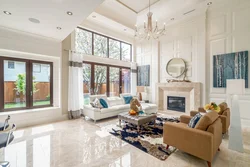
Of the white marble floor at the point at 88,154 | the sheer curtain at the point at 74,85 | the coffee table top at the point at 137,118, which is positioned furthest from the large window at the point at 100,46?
the white marble floor at the point at 88,154

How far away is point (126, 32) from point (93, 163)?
6.01 m

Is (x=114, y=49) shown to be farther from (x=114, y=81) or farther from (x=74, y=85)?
(x=74, y=85)

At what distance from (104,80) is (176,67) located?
3.38 m

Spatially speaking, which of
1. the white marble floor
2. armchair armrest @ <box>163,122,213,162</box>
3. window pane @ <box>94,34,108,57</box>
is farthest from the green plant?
armchair armrest @ <box>163,122,213,162</box>

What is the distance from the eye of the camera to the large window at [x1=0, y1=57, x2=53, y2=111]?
3.79m

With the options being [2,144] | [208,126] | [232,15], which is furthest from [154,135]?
[232,15]

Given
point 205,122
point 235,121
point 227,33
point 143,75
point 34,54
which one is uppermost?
point 227,33

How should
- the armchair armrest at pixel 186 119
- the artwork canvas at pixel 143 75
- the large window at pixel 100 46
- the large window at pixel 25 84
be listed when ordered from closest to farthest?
the armchair armrest at pixel 186 119 → the large window at pixel 25 84 → the large window at pixel 100 46 → the artwork canvas at pixel 143 75

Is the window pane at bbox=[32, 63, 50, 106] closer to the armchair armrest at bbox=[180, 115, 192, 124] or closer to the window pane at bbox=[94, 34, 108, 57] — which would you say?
the window pane at bbox=[94, 34, 108, 57]

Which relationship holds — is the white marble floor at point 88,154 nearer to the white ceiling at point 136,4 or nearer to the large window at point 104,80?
the large window at point 104,80

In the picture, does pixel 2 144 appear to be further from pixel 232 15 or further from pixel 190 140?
pixel 232 15

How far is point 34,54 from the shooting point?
4.12 metres

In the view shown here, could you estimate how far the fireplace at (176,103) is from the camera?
5.45 meters

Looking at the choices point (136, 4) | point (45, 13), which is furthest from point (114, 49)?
point (45, 13)
